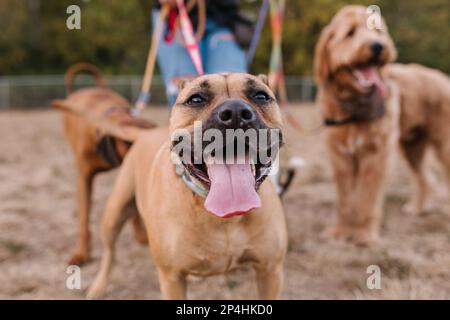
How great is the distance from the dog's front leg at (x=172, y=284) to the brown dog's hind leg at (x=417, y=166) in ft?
10.5

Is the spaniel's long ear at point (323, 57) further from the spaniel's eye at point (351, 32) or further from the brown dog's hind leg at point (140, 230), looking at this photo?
the brown dog's hind leg at point (140, 230)

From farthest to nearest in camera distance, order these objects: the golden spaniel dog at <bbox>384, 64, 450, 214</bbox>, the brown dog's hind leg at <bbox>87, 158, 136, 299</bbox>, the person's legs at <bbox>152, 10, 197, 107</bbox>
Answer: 1. the golden spaniel dog at <bbox>384, 64, 450, 214</bbox>
2. the person's legs at <bbox>152, 10, 197, 107</bbox>
3. the brown dog's hind leg at <bbox>87, 158, 136, 299</bbox>

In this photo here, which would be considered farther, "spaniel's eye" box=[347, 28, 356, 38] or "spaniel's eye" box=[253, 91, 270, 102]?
"spaniel's eye" box=[347, 28, 356, 38]

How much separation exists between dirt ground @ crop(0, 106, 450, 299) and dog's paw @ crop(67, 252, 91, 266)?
0.20 ft

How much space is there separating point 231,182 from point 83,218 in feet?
6.86

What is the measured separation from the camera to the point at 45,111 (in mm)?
15266

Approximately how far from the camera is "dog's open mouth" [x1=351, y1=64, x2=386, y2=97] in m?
3.79

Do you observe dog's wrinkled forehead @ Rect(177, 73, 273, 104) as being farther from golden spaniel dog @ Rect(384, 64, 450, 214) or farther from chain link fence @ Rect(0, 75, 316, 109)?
chain link fence @ Rect(0, 75, 316, 109)

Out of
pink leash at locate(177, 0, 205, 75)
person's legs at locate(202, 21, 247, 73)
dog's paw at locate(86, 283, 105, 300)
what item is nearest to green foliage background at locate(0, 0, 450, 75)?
person's legs at locate(202, 21, 247, 73)

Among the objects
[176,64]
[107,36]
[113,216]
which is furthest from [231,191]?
[107,36]

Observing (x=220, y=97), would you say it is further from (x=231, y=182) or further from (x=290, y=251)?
(x=290, y=251)

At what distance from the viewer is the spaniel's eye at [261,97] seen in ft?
6.79

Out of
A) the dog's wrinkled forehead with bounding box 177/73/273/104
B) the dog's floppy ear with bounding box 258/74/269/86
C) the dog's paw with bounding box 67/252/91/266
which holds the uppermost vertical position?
the dog's floppy ear with bounding box 258/74/269/86
